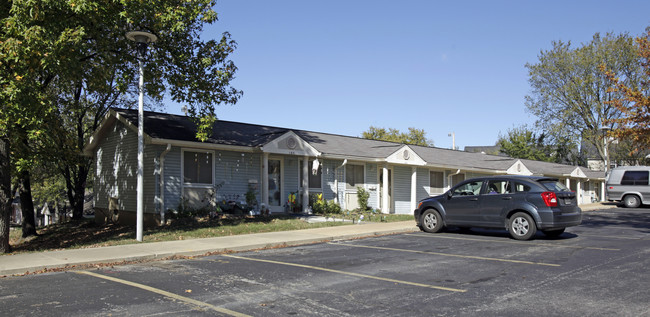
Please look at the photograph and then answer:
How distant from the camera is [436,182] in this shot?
26672mm

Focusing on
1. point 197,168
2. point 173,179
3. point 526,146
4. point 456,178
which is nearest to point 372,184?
point 456,178

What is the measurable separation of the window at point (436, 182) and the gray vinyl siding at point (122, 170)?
49.9 feet

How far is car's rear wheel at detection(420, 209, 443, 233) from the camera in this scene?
13750 millimetres

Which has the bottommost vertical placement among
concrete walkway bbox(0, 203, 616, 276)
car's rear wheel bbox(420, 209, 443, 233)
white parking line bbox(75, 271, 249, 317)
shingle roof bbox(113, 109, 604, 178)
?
white parking line bbox(75, 271, 249, 317)

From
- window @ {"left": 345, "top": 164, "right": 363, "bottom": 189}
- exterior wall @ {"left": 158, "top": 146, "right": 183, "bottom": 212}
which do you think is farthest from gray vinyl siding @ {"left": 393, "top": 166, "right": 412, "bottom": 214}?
exterior wall @ {"left": 158, "top": 146, "right": 183, "bottom": 212}

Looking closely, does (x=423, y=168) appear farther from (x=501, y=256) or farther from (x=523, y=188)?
(x=501, y=256)

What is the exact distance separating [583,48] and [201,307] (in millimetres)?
39130

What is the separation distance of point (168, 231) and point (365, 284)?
28.7 ft

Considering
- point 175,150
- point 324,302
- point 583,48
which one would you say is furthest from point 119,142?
point 583,48

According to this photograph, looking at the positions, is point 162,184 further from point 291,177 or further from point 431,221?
point 431,221

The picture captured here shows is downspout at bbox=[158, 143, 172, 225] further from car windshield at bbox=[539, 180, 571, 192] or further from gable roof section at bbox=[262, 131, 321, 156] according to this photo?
car windshield at bbox=[539, 180, 571, 192]

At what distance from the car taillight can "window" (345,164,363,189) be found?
37.0 feet

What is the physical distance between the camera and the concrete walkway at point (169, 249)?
8953 mm

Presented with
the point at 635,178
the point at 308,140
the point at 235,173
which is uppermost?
the point at 308,140
